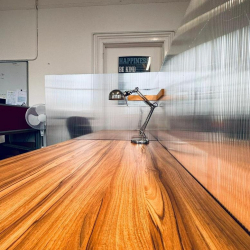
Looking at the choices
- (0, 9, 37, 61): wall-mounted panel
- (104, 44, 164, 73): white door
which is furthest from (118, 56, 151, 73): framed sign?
(0, 9, 37, 61): wall-mounted panel

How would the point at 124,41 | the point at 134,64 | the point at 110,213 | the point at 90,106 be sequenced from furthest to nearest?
the point at 134,64 < the point at 124,41 < the point at 90,106 < the point at 110,213

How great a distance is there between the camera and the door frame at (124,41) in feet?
10.5

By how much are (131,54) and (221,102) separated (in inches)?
129

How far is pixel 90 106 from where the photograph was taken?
2.35 metres

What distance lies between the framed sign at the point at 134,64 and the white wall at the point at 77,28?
480mm

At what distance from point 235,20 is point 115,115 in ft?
6.65

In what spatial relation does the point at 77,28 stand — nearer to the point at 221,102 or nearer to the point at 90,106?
the point at 90,106

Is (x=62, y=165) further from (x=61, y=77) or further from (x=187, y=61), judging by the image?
(x=61, y=77)

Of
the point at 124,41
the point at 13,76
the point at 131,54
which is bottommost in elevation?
the point at 13,76

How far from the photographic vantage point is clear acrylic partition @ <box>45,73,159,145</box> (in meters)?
2.31

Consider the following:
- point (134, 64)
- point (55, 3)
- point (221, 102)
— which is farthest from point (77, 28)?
point (221, 102)

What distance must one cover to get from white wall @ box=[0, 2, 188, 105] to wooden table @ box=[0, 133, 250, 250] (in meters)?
3.10

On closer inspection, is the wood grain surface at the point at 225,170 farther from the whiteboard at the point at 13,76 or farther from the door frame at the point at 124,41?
the whiteboard at the point at 13,76

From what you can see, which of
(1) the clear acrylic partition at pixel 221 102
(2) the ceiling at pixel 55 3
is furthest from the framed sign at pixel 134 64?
(1) the clear acrylic partition at pixel 221 102
